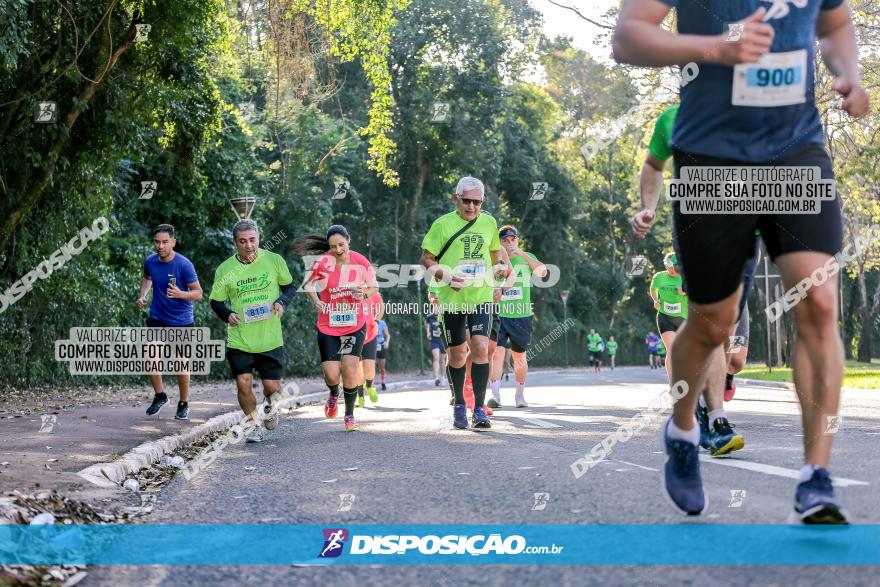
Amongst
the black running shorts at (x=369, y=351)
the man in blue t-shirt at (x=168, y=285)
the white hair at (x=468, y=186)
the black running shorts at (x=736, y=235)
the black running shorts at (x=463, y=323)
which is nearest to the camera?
the black running shorts at (x=736, y=235)

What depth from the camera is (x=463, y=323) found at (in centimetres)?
1066

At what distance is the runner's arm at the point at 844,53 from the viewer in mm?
4406

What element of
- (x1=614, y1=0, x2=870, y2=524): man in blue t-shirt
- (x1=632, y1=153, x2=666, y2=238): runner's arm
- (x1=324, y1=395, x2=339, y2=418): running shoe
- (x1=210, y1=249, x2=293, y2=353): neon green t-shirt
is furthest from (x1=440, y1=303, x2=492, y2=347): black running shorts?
(x1=614, y1=0, x2=870, y2=524): man in blue t-shirt

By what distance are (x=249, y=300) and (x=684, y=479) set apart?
678cm

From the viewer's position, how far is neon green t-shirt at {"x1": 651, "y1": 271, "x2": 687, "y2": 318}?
12.7 m

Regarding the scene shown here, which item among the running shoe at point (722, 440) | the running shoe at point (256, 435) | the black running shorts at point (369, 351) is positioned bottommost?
the running shoe at point (256, 435)

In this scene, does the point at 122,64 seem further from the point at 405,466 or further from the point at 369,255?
the point at 369,255

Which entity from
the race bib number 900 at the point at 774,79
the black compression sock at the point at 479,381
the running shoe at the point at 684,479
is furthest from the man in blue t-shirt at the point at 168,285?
the race bib number 900 at the point at 774,79

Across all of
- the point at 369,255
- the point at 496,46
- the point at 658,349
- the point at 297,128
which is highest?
the point at 496,46

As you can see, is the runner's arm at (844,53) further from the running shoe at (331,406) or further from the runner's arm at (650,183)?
the running shoe at (331,406)

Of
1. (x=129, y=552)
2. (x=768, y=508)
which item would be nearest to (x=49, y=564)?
(x=129, y=552)

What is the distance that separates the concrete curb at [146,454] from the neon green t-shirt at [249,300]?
1086 millimetres

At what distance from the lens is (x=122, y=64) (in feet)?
56.8

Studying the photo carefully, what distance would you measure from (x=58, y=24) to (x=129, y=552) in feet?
42.0
